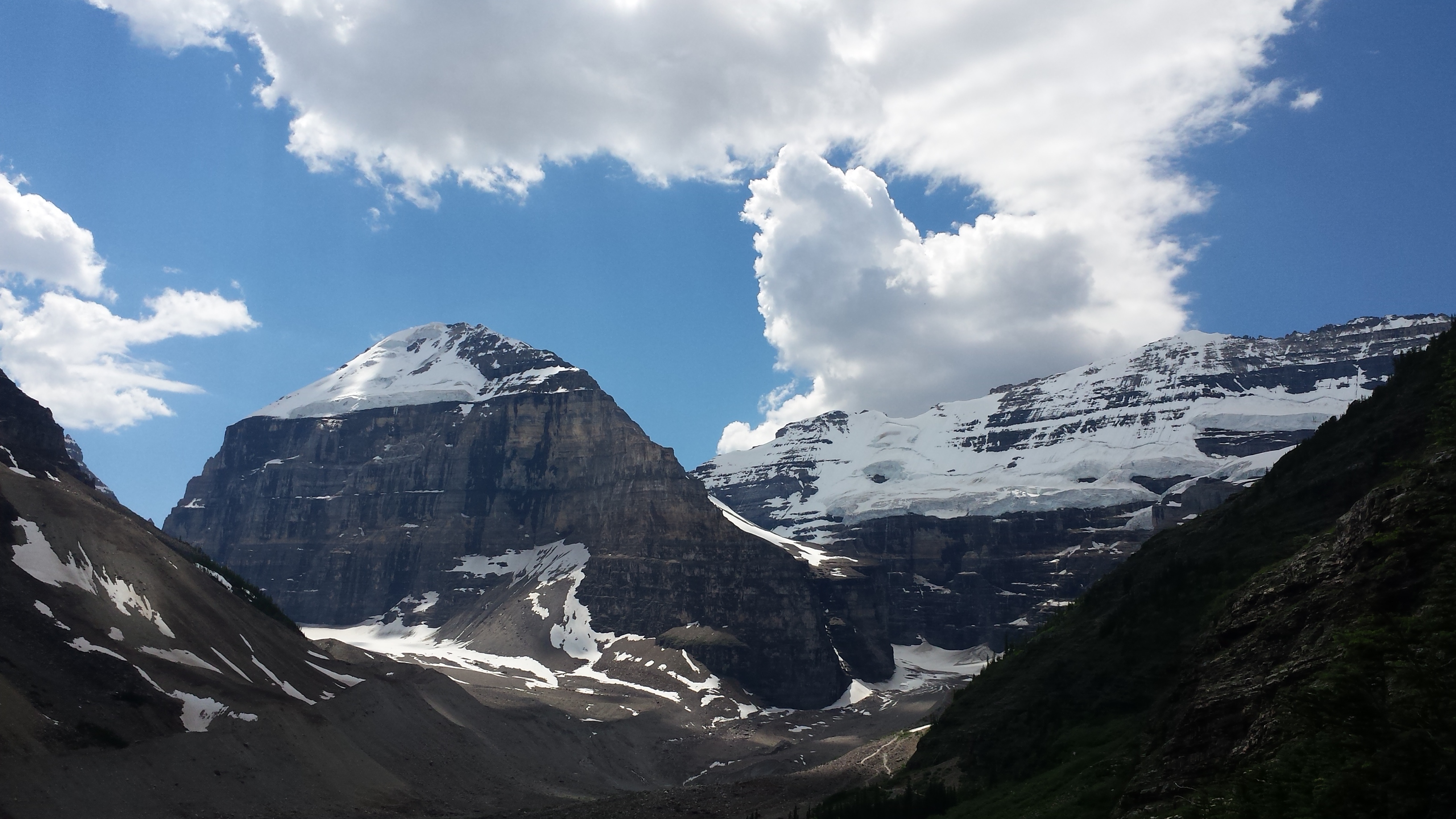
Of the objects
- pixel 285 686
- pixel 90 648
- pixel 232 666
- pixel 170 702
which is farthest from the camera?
pixel 285 686

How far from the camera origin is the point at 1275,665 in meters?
39.6

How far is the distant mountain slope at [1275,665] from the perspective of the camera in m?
31.6

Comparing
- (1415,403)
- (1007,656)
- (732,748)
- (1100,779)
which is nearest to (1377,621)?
(1100,779)

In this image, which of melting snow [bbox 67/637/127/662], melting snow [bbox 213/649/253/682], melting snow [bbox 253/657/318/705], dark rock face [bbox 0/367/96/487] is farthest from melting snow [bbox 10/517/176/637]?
dark rock face [bbox 0/367/96/487]

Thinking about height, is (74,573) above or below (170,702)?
above

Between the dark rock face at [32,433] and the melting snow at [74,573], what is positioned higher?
the dark rock face at [32,433]

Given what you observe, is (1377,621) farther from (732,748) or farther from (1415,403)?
(732,748)

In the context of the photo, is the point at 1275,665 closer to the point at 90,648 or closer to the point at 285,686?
the point at 90,648

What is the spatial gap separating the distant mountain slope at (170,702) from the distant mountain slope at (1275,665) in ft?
171

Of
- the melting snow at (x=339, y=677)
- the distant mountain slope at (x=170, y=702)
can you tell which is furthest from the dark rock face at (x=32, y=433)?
the melting snow at (x=339, y=677)

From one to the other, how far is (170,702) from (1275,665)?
78.4m

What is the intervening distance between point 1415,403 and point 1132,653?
71.4 feet

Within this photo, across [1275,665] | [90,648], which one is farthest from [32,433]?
[1275,665]

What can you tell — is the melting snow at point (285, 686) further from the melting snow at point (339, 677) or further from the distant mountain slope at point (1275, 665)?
the distant mountain slope at point (1275, 665)
